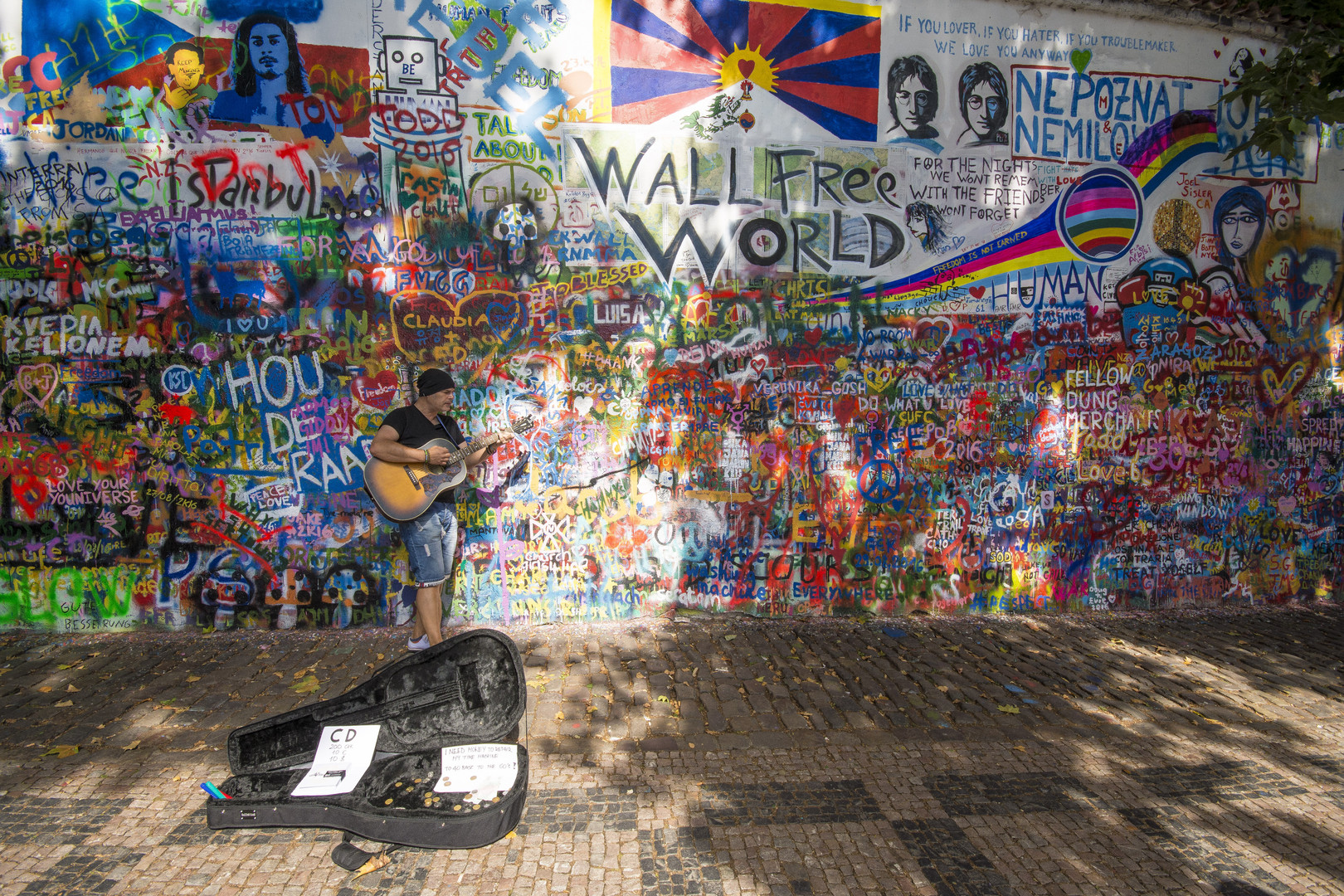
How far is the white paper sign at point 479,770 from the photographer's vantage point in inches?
124

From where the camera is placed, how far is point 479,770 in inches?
128

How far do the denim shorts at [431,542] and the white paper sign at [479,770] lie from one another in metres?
1.53

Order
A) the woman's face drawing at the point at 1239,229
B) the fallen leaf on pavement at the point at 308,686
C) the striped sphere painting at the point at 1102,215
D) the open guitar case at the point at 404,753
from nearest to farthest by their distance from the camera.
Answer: the open guitar case at the point at 404,753 → the fallen leaf on pavement at the point at 308,686 → the striped sphere painting at the point at 1102,215 → the woman's face drawing at the point at 1239,229

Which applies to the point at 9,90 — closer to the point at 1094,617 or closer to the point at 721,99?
the point at 721,99

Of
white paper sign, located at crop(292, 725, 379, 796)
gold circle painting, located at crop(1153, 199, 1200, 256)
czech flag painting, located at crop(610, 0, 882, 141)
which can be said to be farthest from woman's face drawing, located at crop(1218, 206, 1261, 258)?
white paper sign, located at crop(292, 725, 379, 796)

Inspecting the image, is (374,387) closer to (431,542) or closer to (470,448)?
(470,448)

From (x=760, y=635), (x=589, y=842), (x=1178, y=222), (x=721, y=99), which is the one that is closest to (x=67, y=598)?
(x=589, y=842)

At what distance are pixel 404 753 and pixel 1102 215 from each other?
6621mm

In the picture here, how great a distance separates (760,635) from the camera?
5.39 metres

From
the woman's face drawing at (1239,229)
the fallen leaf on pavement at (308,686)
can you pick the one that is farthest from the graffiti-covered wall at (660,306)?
the fallen leaf on pavement at (308,686)

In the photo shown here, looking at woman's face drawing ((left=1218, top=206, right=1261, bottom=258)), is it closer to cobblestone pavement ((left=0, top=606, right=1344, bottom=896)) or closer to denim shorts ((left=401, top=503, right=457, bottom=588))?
cobblestone pavement ((left=0, top=606, right=1344, bottom=896))

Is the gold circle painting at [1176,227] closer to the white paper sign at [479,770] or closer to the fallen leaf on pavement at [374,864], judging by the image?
the white paper sign at [479,770]

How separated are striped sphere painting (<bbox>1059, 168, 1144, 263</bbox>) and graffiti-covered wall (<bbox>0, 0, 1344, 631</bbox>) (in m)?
0.03

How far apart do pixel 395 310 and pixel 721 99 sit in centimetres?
305
